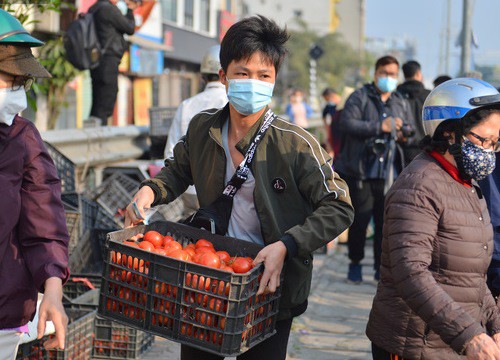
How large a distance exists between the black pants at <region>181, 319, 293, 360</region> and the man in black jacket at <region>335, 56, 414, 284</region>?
5.49 m

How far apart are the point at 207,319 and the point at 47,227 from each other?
26.3 inches

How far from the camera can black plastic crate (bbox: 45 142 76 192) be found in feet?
26.1

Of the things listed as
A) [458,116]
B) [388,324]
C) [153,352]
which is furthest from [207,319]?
[153,352]

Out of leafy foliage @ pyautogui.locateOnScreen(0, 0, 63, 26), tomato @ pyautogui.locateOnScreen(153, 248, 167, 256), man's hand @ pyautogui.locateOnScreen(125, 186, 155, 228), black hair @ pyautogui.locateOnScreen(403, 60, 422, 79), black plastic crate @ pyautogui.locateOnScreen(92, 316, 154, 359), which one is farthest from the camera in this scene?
black hair @ pyautogui.locateOnScreen(403, 60, 422, 79)

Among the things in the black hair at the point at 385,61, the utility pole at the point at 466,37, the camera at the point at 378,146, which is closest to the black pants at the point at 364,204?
the camera at the point at 378,146

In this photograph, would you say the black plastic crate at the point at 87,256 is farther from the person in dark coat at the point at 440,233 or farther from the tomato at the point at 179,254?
the person in dark coat at the point at 440,233

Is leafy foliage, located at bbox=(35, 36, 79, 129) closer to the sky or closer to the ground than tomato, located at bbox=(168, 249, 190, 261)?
closer to the sky

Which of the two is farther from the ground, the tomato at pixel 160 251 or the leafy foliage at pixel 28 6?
the leafy foliage at pixel 28 6

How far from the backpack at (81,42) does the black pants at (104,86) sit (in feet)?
1.41

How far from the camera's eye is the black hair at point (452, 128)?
382 centimetres

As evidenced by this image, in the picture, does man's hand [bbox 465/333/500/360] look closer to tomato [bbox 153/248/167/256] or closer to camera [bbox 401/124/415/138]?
tomato [bbox 153/248/167/256]

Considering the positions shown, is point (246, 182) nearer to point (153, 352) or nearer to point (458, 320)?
point (458, 320)

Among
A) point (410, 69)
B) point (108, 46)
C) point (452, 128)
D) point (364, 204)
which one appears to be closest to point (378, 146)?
point (364, 204)

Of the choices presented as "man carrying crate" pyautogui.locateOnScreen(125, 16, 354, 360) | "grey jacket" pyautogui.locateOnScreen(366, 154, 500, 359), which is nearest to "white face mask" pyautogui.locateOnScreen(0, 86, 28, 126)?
"man carrying crate" pyautogui.locateOnScreen(125, 16, 354, 360)
